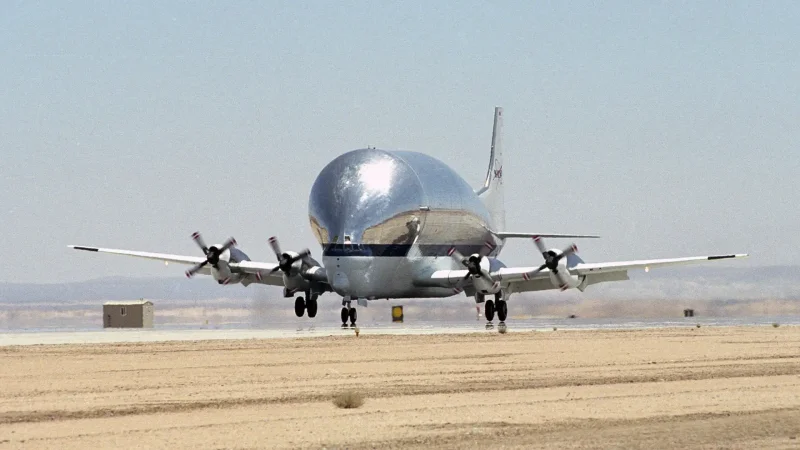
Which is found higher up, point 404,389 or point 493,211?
point 493,211

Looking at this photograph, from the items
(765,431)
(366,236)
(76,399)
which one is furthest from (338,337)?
(765,431)

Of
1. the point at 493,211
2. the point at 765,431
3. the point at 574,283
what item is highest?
the point at 493,211

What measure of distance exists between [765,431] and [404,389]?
9228 millimetres

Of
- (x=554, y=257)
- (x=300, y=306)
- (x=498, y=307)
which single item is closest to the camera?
(x=554, y=257)

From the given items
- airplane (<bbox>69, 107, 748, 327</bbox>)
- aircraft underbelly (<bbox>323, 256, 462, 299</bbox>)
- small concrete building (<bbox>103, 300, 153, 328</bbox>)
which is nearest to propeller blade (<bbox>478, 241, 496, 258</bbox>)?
airplane (<bbox>69, 107, 748, 327</bbox>)

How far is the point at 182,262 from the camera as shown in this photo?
232 feet

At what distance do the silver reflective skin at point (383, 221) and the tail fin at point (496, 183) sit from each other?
12006 millimetres

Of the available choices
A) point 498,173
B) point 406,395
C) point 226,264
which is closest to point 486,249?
point 498,173

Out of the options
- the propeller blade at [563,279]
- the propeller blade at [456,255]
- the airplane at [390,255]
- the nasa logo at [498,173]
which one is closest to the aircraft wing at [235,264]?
the airplane at [390,255]

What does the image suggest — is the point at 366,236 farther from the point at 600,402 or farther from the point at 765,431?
the point at 765,431

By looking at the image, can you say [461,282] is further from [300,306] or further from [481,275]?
[300,306]

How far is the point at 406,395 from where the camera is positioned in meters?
26.9

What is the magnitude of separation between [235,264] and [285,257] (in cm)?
229

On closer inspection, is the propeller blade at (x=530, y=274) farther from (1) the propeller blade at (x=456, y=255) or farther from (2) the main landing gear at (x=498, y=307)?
(1) the propeller blade at (x=456, y=255)
